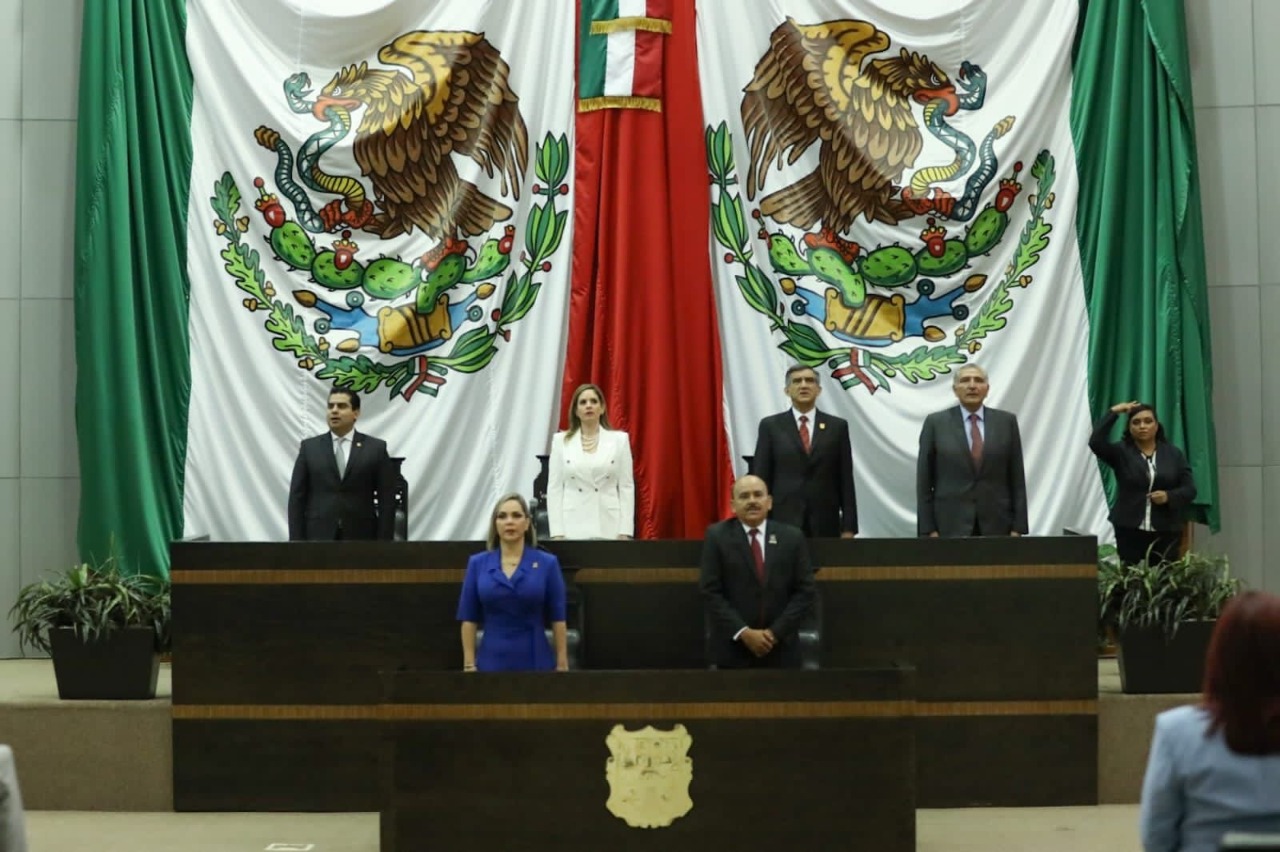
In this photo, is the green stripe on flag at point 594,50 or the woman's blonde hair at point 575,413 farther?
the green stripe on flag at point 594,50

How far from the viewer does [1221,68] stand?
9312 mm

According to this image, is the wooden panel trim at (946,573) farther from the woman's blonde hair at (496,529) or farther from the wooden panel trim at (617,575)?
the woman's blonde hair at (496,529)

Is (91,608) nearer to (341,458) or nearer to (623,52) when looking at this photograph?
(341,458)

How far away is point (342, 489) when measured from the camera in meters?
7.39

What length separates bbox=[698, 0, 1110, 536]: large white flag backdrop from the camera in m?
8.83

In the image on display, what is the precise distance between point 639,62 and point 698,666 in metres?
3.54

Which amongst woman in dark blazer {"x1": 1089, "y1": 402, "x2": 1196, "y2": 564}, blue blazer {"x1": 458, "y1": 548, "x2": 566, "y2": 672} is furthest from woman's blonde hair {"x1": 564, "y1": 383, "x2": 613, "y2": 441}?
woman in dark blazer {"x1": 1089, "y1": 402, "x2": 1196, "y2": 564}

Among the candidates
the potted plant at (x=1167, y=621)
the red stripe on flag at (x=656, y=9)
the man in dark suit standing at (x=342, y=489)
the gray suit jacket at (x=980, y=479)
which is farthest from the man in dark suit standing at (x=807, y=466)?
the red stripe on flag at (x=656, y=9)

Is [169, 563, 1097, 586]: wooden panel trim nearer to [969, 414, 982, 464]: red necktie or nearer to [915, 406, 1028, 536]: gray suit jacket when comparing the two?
[915, 406, 1028, 536]: gray suit jacket

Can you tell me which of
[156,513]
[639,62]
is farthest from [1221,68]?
[156,513]

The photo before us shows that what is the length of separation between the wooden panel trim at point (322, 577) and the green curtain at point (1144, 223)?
3.76 metres

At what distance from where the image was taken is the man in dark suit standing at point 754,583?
20.4 feet

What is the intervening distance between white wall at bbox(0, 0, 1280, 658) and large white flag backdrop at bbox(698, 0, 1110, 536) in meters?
1.04

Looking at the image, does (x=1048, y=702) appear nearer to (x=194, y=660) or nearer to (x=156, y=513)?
(x=194, y=660)
